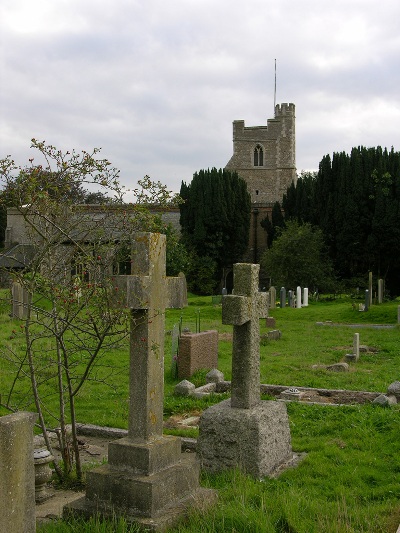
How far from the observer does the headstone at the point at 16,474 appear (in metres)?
2.41

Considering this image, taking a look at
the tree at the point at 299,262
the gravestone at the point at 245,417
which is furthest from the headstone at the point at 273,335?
the tree at the point at 299,262

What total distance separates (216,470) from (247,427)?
52 cm

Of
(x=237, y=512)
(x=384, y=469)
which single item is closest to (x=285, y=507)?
(x=237, y=512)

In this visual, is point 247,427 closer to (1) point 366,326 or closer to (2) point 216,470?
(2) point 216,470

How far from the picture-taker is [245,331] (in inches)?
233

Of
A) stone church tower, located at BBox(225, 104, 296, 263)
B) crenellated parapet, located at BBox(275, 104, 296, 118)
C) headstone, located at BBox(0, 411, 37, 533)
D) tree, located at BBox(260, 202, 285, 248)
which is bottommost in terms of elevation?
headstone, located at BBox(0, 411, 37, 533)

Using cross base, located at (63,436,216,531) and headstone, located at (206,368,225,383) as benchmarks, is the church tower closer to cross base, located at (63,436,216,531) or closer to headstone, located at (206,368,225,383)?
headstone, located at (206,368,225,383)

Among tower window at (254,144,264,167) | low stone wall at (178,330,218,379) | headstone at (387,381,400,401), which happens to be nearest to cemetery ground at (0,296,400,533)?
low stone wall at (178,330,218,379)

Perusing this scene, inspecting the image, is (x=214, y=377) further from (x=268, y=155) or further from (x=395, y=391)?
(x=268, y=155)

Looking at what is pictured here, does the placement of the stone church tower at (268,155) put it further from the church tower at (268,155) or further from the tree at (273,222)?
the tree at (273,222)

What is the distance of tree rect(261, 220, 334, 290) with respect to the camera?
103ft

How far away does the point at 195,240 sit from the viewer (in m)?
38.3

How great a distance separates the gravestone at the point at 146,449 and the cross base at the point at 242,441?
1.06 metres

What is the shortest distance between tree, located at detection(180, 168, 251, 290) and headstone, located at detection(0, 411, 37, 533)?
35.3 m
